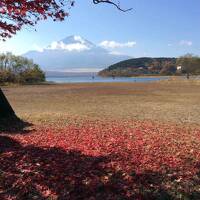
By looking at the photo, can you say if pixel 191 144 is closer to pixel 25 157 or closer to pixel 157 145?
pixel 157 145

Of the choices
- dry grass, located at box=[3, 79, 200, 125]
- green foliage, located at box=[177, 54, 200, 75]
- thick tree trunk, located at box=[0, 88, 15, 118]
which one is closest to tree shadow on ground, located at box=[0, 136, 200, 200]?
thick tree trunk, located at box=[0, 88, 15, 118]

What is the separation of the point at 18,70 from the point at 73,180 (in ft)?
225

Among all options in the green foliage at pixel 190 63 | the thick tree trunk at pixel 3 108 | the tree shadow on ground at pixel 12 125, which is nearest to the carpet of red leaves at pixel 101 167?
the tree shadow on ground at pixel 12 125

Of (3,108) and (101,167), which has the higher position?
(3,108)

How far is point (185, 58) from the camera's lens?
11719 centimetres

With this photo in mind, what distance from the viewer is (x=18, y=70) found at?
73188 millimetres

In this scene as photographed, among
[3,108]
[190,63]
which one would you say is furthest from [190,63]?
[3,108]

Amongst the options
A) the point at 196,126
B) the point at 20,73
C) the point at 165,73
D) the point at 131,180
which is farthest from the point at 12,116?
the point at 165,73

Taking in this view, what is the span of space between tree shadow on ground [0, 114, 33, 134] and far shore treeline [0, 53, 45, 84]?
55.8m

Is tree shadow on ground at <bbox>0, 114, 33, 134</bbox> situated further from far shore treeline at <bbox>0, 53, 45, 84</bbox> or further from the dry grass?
far shore treeline at <bbox>0, 53, 45, 84</bbox>

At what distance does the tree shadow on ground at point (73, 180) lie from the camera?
20.0 ft

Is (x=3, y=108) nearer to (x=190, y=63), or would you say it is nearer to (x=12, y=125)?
(x=12, y=125)

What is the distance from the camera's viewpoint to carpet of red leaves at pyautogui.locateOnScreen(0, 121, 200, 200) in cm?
622

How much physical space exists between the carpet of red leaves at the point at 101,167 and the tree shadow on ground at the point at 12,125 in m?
1.41
